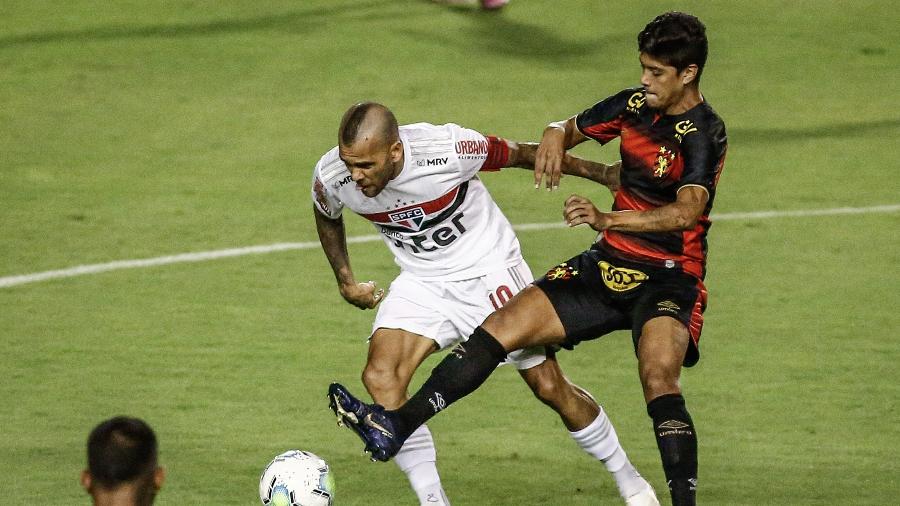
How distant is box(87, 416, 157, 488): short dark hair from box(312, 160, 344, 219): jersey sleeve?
2848 mm

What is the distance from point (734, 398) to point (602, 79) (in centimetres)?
743

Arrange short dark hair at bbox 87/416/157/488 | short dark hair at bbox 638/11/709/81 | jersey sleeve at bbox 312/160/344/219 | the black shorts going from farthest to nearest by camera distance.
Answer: jersey sleeve at bbox 312/160/344/219
the black shorts
short dark hair at bbox 638/11/709/81
short dark hair at bbox 87/416/157/488

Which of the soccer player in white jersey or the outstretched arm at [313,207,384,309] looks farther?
the outstretched arm at [313,207,384,309]

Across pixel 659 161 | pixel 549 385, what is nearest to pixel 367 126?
pixel 659 161

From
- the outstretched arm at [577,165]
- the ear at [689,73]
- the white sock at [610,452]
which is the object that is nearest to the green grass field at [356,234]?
the white sock at [610,452]

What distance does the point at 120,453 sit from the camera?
4859 millimetres

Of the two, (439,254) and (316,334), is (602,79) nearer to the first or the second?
(316,334)

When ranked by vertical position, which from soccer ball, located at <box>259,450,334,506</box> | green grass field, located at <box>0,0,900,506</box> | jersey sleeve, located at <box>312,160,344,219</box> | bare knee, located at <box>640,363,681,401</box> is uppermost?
jersey sleeve, located at <box>312,160,344,219</box>

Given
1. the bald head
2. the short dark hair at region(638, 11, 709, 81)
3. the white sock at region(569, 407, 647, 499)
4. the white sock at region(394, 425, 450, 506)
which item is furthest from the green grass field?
the short dark hair at region(638, 11, 709, 81)

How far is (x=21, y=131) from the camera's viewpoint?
14625mm

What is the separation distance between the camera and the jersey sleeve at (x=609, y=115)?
7.32 metres

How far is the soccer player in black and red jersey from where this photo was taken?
6.75 m

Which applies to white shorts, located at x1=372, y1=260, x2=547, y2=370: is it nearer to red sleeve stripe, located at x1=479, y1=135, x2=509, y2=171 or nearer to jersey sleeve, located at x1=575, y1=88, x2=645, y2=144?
red sleeve stripe, located at x1=479, y1=135, x2=509, y2=171

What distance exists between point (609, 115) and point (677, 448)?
1.62 m
